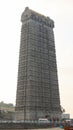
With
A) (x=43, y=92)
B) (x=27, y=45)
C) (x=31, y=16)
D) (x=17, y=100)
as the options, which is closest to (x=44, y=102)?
(x=43, y=92)

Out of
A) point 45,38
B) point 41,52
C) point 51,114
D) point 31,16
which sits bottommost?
point 51,114

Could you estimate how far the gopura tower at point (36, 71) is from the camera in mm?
127500

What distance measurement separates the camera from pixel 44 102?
13362 centimetres

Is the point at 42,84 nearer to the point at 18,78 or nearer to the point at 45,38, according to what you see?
the point at 18,78

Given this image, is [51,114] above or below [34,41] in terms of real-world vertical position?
below

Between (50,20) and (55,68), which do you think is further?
(50,20)

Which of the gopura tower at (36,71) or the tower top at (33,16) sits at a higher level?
the tower top at (33,16)

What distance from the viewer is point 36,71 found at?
135 m

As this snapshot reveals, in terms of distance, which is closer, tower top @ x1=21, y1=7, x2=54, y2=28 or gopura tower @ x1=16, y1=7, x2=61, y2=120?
gopura tower @ x1=16, y1=7, x2=61, y2=120

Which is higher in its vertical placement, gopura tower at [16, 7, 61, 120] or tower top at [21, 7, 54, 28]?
tower top at [21, 7, 54, 28]

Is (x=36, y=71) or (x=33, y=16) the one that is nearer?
(x=36, y=71)

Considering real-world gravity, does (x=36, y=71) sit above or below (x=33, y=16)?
below

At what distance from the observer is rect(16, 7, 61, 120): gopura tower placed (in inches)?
5020

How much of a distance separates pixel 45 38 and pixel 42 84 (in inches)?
1364
